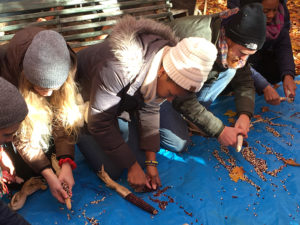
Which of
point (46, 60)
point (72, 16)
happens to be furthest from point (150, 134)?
point (72, 16)

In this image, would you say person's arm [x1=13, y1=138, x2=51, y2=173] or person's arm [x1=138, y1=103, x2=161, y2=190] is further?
person's arm [x1=138, y1=103, x2=161, y2=190]

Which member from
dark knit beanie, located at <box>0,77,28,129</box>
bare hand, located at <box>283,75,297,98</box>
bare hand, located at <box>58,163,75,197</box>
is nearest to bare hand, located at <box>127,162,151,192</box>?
bare hand, located at <box>58,163,75,197</box>

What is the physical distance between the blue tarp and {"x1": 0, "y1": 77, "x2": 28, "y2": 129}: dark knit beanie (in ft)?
2.93

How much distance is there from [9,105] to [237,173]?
5.67 feet

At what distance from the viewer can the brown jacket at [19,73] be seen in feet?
4.88

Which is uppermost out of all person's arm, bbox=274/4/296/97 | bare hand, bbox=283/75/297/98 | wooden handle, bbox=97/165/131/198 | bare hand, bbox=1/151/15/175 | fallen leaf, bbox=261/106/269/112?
person's arm, bbox=274/4/296/97

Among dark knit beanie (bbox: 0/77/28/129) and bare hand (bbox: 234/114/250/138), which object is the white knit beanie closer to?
dark knit beanie (bbox: 0/77/28/129)

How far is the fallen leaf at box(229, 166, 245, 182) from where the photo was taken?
2107 mm

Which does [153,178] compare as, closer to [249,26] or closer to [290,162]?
[290,162]

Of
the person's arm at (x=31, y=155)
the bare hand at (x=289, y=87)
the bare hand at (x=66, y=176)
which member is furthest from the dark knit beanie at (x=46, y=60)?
the bare hand at (x=289, y=87)

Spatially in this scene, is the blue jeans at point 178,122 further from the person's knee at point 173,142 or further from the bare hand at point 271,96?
the bare hand at point 271,96

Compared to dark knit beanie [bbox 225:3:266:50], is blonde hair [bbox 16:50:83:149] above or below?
below

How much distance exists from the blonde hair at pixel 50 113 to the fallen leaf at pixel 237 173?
1257 mm

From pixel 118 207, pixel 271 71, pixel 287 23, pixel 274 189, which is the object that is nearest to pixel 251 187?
pixel 274 189
